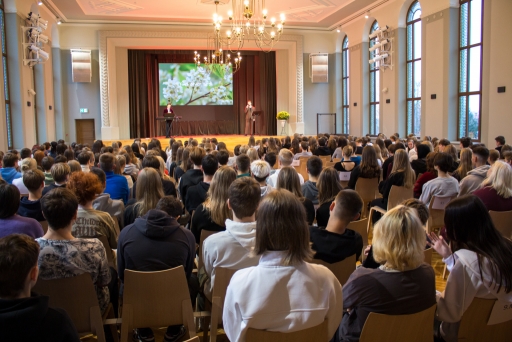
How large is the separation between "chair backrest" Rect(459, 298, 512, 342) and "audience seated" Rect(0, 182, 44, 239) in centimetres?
282

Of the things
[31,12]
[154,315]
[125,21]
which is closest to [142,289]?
[154,315]

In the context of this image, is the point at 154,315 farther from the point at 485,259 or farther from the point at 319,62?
the point at 319,62

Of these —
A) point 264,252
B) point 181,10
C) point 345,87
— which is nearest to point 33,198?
point 264,252

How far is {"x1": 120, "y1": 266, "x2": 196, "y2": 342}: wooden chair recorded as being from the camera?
8.45ft

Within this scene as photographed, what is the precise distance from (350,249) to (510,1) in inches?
408

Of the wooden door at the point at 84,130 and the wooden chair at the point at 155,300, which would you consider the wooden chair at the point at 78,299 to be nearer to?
the wooden chair at the point at 155,300

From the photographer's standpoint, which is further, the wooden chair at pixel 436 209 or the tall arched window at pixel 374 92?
the tall arched window at pixel 374 92

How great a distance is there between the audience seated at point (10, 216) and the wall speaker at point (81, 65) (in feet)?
53.0

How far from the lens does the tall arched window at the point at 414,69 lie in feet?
48.1

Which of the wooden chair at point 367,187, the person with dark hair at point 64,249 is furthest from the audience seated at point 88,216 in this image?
the wooden chair at point 367,187

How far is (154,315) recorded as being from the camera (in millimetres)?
2695

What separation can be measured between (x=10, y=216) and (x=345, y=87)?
18.3m

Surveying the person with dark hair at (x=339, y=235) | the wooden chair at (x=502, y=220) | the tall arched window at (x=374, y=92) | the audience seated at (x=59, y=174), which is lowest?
the wooden chair at (x=502, y=220)

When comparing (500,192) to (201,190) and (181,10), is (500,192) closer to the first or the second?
(201,190)
